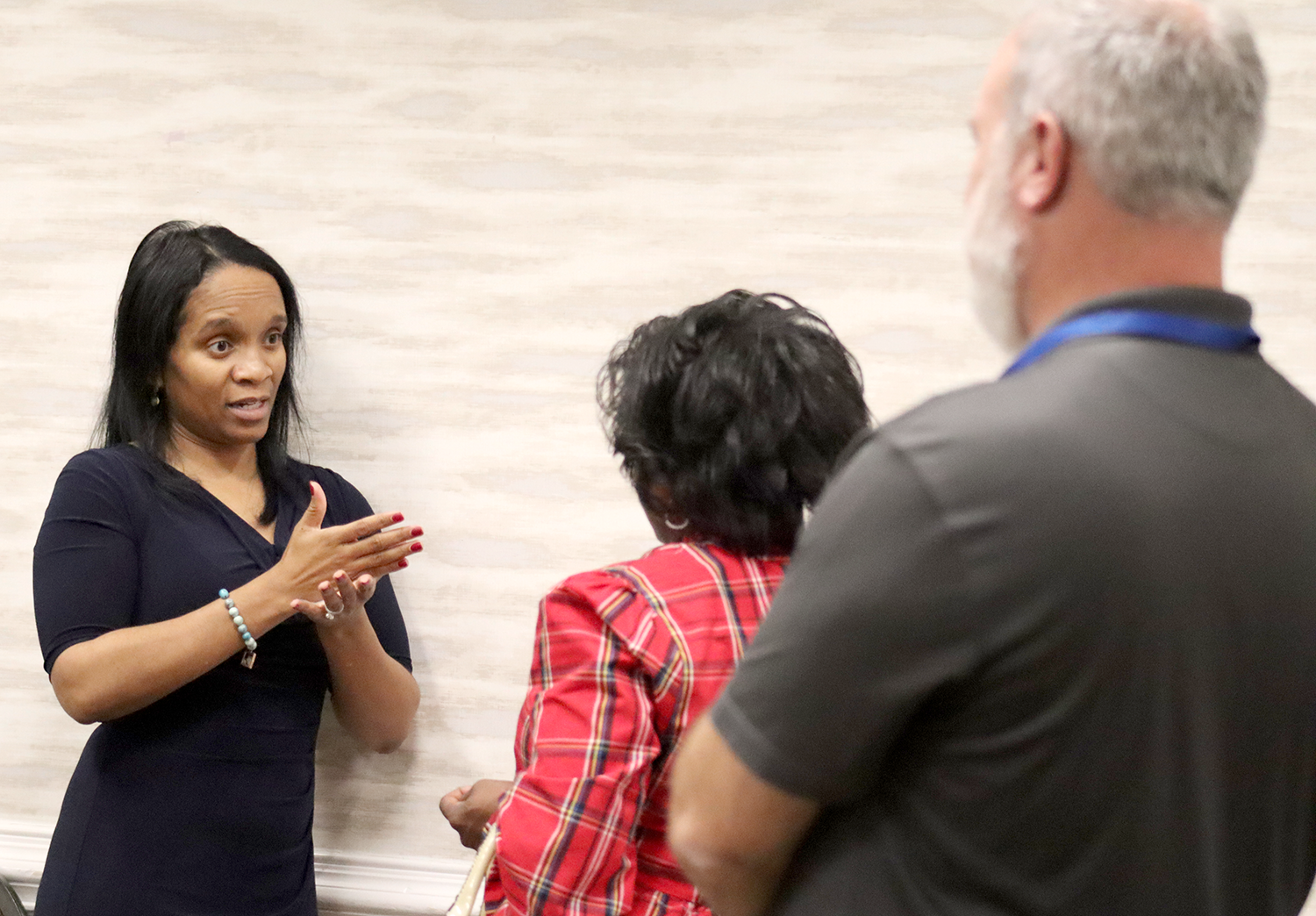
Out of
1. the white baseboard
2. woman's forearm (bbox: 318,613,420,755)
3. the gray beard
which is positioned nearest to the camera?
the gray beard

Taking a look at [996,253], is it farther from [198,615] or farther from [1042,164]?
[198,615]

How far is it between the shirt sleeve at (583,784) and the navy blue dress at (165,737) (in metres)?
0.86

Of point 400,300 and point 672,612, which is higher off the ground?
point 400,300

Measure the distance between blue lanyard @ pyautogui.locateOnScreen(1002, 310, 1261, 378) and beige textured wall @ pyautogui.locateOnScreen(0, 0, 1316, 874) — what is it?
1.25 metres

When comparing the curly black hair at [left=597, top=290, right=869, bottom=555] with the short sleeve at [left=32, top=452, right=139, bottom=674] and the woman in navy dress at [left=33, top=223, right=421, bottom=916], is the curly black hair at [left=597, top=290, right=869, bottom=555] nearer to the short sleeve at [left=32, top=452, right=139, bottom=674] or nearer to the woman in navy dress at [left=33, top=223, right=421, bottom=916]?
the woman in navy dress at [left=33, top=223, right=421, bottom=916]

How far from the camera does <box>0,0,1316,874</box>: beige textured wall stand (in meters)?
1.95

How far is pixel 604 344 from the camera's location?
2006 mm

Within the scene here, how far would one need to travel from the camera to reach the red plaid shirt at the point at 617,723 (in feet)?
3.34

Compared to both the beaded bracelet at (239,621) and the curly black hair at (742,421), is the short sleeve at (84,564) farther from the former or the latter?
the curly black hair at (742,421)

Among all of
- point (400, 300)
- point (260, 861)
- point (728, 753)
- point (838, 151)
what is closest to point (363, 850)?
point (260, 861)

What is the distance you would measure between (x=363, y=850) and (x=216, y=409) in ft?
2.67

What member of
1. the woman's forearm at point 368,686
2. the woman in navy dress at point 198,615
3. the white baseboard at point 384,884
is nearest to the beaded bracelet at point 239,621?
the woman in navy dress at point 198,615

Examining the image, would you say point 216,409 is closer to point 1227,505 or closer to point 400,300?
point 400,300

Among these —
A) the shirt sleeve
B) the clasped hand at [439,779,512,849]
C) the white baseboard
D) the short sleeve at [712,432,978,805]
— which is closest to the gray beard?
the short sleeve at [712,432,978,805]
